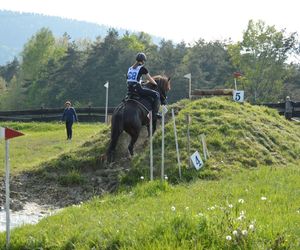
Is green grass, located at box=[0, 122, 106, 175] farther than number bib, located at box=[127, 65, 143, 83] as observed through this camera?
Yes

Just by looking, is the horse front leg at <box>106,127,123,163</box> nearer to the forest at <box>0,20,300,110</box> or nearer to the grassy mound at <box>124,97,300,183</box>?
the grassy mound at <box>124,97,300,183</box>

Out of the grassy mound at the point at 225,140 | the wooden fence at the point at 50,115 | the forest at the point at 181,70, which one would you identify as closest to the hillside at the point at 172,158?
the grassy mound at the point at 225,140

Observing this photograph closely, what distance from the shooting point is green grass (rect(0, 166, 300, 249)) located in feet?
18.7

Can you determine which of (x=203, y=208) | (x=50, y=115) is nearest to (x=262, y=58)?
(x=50, y=115)

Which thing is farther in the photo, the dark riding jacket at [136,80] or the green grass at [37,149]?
the green grass at [37,149]

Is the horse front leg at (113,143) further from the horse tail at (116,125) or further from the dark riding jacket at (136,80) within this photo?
the dark riding jacket at (136,80)

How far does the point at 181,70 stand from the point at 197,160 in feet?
165

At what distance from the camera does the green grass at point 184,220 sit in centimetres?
571

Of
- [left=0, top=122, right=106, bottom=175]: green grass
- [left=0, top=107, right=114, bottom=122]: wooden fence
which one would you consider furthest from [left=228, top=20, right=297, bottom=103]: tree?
[left=0, top=122, right=106, bottom=175]: green grass

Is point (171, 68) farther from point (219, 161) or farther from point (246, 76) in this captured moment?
point (219, 161)

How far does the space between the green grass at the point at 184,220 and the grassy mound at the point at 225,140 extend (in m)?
2.24

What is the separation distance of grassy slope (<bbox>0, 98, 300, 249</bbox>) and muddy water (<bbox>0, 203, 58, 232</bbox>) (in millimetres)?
1091

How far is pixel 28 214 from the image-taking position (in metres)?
10.6

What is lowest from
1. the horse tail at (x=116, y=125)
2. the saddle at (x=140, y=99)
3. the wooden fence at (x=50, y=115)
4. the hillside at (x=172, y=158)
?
the wooden fence at (x=50, y=115)
